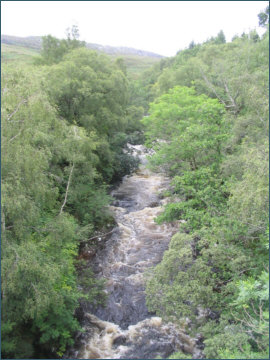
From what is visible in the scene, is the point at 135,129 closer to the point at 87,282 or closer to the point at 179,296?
the point at 87,282

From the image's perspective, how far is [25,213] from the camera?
8.87m

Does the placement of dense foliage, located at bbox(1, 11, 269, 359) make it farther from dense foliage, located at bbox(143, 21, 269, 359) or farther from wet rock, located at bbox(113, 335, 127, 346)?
wet rock, located at bbox(113, 335, 127, 346)

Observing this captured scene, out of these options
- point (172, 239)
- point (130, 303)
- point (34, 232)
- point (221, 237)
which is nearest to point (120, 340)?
point (130, 303)

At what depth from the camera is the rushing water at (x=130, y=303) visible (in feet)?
36.8

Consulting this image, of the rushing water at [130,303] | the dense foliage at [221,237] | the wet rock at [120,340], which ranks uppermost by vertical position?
the dense foliage at [221,237]

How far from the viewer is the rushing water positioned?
1120 centimetres

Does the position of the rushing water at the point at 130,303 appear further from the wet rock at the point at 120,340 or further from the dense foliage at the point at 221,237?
the dense foliage at the point at 221,237

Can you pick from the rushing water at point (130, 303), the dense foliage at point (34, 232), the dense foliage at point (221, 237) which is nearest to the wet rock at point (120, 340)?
the rushing water at point (130, 303)

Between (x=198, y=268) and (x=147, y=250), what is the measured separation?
7.17 m

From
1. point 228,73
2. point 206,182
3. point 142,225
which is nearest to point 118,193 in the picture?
point 142,225

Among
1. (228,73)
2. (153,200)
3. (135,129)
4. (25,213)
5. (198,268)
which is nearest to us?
(25,213)

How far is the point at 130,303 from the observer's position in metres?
13.7

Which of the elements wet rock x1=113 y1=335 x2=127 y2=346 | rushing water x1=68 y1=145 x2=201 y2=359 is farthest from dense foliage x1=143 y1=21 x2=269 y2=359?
wet rock x1=113 y1=335 x2=127 y2=346

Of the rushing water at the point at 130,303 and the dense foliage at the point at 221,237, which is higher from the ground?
the dense foliage at the point at 221,237
